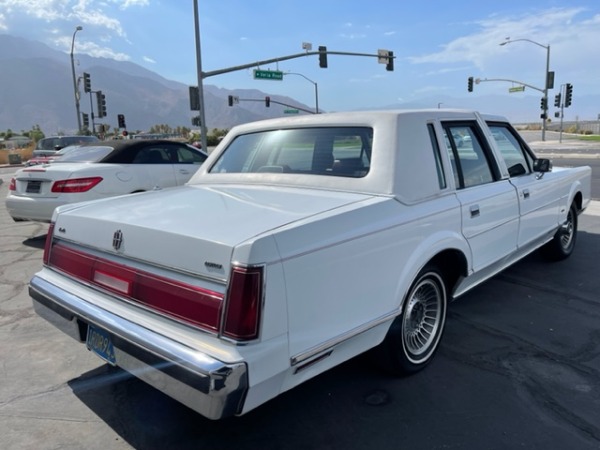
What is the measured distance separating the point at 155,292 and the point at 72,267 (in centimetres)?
88

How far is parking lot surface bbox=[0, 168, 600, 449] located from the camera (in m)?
2.62

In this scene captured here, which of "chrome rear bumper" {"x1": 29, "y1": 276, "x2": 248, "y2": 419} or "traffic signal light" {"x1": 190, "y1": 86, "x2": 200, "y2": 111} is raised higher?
"traffic signal light" {"x1": 190, "y1": 86, "x2": 200, "y2": 111}

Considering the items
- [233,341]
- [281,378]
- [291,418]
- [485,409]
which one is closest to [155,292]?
[233,341]

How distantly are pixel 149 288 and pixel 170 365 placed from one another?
0.45 m

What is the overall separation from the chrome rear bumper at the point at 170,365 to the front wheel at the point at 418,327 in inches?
47.9

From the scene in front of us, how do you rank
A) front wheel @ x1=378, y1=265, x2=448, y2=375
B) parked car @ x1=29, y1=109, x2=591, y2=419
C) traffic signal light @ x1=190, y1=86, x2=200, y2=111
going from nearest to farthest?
parked car @ x1=29, y1=109, x2=591, y2=419 < front wheel @ x1=378, y1=265, x2=448, y2=375 < traffic signal light @ x1=190, y1=86, x2=200, y2=111

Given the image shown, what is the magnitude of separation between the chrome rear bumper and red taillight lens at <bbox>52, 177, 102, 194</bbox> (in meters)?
4.56

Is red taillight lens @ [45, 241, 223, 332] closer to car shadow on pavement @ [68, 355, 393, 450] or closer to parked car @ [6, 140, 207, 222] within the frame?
car shadow on pavement @ [68, 355, 393, 450]

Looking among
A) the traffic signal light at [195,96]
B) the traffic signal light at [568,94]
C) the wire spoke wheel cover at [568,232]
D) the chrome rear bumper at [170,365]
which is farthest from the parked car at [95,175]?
the traffic signal light at [568,94]

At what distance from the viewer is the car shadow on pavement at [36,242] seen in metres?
7.07

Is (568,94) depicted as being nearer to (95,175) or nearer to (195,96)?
(195,96)

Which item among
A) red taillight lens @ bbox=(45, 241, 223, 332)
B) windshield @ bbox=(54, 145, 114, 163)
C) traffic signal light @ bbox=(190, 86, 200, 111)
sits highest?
traffic signal light @ bbox=(190, 86, 200, 111)

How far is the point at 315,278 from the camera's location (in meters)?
2.27

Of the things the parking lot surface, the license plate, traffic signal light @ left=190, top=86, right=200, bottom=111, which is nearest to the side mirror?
the parking lot surface
